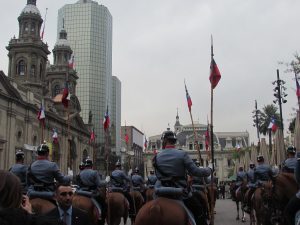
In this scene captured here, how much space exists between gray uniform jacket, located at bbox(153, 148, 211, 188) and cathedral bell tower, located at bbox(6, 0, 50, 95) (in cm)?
6090

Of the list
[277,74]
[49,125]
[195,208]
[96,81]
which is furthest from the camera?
[96,81]

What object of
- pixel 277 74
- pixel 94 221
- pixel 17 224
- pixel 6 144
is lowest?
pixel 94 221

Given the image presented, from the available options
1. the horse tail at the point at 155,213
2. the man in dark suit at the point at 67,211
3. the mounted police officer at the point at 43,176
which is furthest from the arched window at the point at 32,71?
the horse tail at the point at 155,213

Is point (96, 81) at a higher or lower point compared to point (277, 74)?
higher

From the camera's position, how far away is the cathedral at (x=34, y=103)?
4894 cm

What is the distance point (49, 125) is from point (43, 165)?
185 ft

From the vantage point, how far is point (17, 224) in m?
3.08

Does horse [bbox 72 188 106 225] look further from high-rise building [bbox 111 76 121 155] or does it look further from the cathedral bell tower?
high-rise building [bbox 111 76 121 155]

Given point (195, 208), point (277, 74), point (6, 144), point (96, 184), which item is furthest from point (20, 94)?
point (195, 208)

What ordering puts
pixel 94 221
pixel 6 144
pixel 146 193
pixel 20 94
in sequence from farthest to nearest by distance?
pixel 20 94, pixel 6 144, pixel 146 193, pixel 94 221

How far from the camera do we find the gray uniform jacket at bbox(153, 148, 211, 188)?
735 centimetres

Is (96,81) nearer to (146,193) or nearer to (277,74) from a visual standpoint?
(277,74)

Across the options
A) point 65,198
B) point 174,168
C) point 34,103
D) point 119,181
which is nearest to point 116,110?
point 34,103

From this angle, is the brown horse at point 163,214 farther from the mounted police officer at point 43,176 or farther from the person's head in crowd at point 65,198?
the mounted police officer at point 43,176
